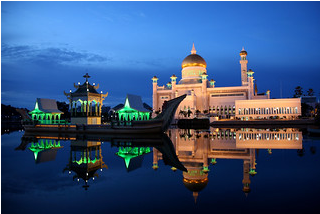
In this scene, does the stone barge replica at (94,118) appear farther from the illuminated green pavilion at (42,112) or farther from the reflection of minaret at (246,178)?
the reflection of minaret at (246,178)

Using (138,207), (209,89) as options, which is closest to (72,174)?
(138,207)

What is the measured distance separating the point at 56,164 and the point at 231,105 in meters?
47.6

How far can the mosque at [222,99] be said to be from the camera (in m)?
47.8

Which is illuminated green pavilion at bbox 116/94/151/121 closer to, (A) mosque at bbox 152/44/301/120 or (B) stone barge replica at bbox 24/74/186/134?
(B) stone barge replica at bbox 24/74/186/134

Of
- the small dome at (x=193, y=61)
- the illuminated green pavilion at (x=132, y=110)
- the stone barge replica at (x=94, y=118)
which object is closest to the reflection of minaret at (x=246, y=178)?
the stone barge replica at (x=94, y=118)

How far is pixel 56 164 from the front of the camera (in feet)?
36.2

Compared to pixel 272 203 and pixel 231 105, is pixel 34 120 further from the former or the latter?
pixel 231 105

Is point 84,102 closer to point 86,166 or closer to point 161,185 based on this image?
point 86,166

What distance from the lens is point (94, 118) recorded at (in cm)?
2975

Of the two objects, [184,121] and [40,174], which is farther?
[184,121]

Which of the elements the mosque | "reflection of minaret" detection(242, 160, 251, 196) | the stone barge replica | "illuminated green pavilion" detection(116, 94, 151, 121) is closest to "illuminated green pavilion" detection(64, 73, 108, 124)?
the stone barge replica

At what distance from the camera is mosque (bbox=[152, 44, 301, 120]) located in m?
47.8

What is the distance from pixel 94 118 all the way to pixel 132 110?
17.4 feet

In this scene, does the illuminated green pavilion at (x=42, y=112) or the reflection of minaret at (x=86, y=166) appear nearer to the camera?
the reflection of minaret at (x=86, y=166)
